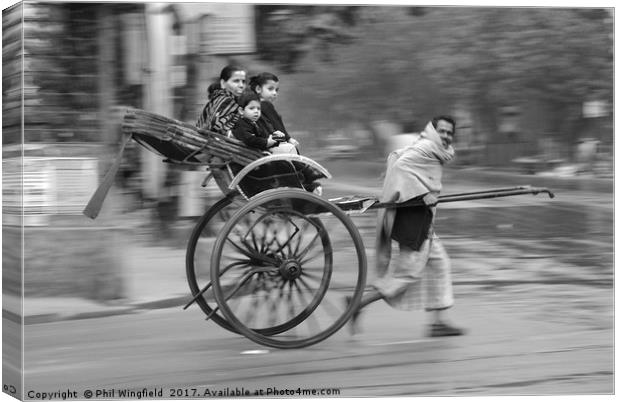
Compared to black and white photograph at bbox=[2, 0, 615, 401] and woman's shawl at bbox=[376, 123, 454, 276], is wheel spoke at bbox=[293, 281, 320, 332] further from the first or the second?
woman's shawl at bbox=[376, 123, 454, 276]

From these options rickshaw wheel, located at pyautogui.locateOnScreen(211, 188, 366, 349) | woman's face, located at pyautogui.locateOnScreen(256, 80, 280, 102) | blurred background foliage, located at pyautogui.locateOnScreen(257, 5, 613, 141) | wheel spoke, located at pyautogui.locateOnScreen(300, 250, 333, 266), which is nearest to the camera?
rickshaw wheel, located at pyautogui.locateOnScreen(211, 188, 366, 349)

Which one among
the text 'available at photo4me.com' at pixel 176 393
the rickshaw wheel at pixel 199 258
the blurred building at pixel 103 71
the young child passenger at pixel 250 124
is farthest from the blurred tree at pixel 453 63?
the text 'available at photo4me.com' at pixel 176 393

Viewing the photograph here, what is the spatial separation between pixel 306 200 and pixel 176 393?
4.93 ft

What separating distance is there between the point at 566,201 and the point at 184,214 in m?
2.57

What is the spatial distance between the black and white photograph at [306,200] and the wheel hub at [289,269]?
2cm

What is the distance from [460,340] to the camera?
7.49 m

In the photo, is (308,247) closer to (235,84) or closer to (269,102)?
(269,102)

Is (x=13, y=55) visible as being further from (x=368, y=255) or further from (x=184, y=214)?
(x=368, y=255)

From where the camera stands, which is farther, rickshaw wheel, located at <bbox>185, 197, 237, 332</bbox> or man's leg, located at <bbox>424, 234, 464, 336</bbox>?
man's leg, located at <bbox>424, 234, 464, 336</bbox>

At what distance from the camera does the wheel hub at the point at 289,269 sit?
6.96m

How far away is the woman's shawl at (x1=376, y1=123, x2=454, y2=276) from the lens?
7.28m

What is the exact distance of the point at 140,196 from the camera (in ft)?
23.7

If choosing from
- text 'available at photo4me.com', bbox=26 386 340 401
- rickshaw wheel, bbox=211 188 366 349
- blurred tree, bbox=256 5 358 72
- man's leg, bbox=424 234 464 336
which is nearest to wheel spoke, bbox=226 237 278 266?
rickshaw wheel, bbox=211 188 366 349

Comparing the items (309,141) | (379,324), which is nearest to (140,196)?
(309,141)
